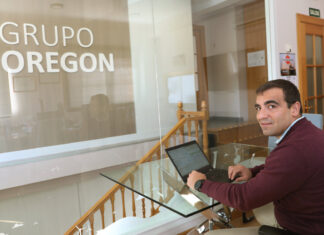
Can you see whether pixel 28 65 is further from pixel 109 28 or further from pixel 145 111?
pixel 145 111

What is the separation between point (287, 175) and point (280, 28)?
8.36ft

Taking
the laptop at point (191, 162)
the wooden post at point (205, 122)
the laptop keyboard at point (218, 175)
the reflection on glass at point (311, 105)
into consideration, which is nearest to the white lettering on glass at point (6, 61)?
the laptop at point (191, 162)

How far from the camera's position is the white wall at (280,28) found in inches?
125

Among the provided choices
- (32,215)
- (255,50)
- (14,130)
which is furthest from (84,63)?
(255,50)

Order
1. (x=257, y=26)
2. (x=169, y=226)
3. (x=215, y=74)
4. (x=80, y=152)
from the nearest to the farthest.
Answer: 1. (x=80, y=152)
2. (x=169, y=226)
3. (x=215, y=74)
4. (x=257, y=26)

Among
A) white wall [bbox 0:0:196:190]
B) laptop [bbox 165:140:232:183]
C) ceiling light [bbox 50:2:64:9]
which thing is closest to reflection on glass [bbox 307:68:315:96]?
white wall [bbox 0:0:196:190]

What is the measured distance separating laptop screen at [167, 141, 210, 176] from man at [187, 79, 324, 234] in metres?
0.30

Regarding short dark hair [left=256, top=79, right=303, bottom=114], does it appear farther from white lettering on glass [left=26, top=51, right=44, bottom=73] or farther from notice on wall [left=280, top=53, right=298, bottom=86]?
notice on wall [left=280, top=53, right=298, bottom=86]

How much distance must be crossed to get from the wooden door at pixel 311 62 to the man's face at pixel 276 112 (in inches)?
98.4

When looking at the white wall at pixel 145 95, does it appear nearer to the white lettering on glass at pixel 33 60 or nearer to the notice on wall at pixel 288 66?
the white lettering on glass at pixel 33 60

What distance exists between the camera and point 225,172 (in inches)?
67.7

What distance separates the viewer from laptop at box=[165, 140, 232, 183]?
1.63m

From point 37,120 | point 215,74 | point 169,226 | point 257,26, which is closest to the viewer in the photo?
point 37,120

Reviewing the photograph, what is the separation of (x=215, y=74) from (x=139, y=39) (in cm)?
95
